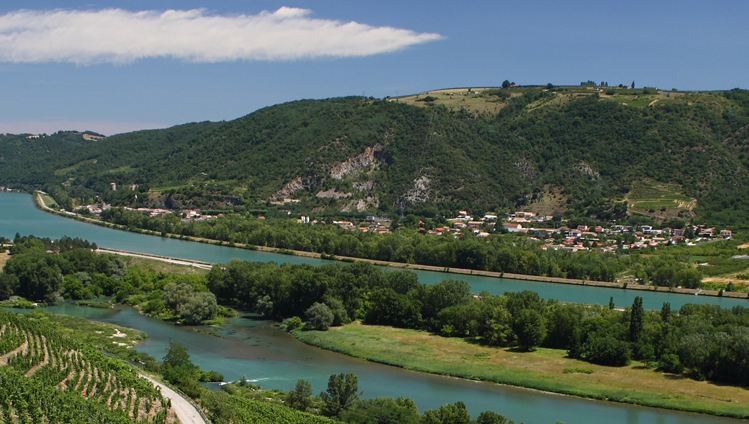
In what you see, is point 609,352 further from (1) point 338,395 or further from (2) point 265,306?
(2) point 265,306

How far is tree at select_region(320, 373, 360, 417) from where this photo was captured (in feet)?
88.8

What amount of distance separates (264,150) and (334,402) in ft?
348

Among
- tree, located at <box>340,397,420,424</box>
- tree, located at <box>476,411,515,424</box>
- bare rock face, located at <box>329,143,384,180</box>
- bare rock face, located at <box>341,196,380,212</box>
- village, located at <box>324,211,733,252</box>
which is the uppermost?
Answer: bare rock face, located at <box>329,143,384,180</box>

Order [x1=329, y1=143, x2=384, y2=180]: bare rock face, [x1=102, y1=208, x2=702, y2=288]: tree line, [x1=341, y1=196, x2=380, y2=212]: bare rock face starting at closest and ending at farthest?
[x1=102, y1=208, x2=702, y2=288]: tree line, [x1=341, y1=196, x2=380, y2=212]: bare rock face, [x1=329, y1=143, x2=384, y2=180]: bare rock face

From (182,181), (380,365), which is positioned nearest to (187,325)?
(380,365)

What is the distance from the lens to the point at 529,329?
38.2m

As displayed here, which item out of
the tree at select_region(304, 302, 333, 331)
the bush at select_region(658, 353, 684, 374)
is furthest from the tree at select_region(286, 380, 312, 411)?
the bush at select_region(658, 353, 684, 374)

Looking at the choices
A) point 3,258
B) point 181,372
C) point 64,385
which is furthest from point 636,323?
point 3,258

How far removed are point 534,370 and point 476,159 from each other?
8807 centimetres

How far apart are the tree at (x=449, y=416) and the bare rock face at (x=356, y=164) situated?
92463 mm

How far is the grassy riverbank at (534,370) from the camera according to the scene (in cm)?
3098

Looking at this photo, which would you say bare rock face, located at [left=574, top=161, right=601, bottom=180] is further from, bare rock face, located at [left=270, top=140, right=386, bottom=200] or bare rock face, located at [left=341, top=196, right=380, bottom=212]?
bare rock face, located at [left=341, top=196, right=380, bottom=212]

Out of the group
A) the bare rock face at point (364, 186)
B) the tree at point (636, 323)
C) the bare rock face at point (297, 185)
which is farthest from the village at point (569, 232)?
the tree at point (636, 323)

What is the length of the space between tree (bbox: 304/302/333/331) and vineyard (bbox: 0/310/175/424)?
1552 centimetres
